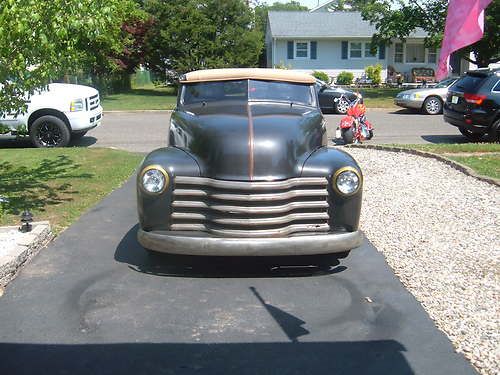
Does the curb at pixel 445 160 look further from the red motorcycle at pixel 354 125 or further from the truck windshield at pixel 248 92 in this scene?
the truck windshield at pixel 248 92

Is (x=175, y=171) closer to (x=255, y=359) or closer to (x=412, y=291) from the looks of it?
(x=255, y=359)

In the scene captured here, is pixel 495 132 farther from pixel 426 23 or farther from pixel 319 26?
pixel 319 26

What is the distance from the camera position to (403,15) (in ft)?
91.7

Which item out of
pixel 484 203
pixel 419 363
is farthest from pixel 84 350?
pixel 484 203

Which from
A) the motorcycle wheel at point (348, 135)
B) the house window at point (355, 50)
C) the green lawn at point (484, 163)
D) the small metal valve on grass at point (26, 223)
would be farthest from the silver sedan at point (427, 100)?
the house window at point (355, 50)

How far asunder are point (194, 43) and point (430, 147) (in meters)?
20.4

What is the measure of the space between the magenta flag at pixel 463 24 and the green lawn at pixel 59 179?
14.7ft

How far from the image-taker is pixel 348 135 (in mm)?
12648

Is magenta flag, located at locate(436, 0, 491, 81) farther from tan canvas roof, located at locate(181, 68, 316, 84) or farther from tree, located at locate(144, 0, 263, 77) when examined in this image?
tree, located at locate(144, 0, 263, 77)

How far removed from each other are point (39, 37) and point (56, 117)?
269 inches

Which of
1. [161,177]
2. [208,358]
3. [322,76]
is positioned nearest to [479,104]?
[161,177]

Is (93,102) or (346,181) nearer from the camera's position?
(346,181)

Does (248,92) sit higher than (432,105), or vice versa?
(248,92)

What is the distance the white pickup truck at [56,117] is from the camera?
39.7ft
